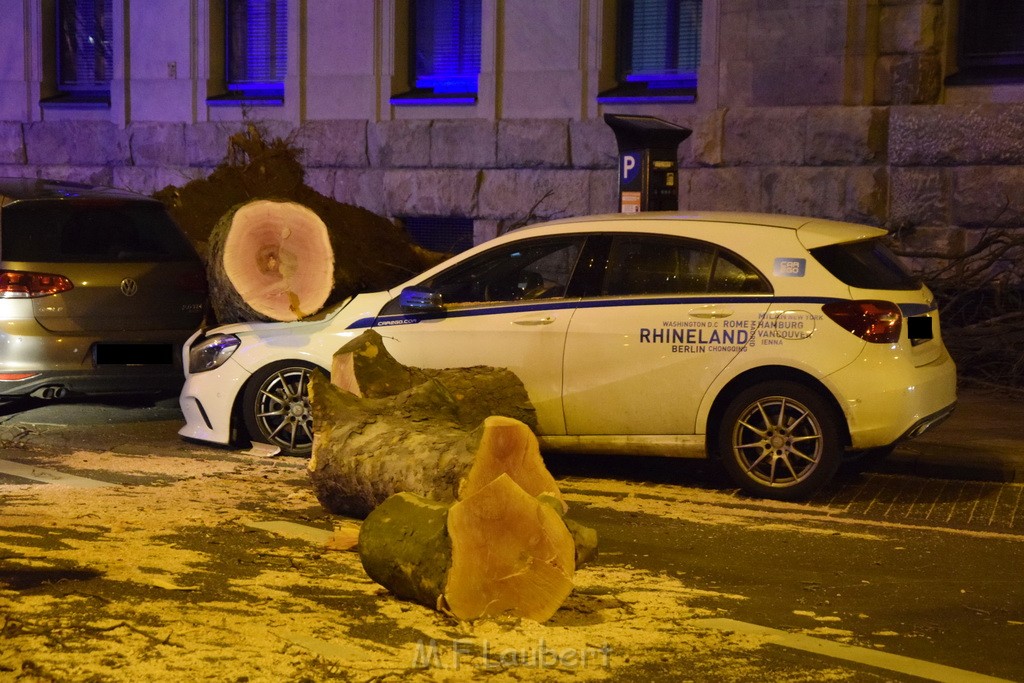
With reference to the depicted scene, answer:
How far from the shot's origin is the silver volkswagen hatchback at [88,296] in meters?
9.71

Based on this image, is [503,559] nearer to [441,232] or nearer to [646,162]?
[646,162]

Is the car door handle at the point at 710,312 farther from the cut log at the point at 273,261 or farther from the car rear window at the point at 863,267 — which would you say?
the cut log at the point at 273,261

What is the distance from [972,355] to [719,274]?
15.8 ft

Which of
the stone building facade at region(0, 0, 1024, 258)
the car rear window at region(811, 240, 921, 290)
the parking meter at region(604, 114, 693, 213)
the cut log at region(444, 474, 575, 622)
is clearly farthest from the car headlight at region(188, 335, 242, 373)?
the stone building facade at region(0, 0, 1024, 258)

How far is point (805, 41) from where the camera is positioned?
14.5 metres

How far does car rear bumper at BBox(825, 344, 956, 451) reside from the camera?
7641mm

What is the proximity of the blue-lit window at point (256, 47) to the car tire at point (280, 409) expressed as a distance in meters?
10.3

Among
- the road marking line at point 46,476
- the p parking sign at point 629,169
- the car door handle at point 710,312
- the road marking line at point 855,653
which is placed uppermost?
the p parking sign at point 629,169

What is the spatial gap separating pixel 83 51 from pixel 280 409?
13.8 meters

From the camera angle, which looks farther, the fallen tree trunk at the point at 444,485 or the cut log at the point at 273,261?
the cut log at the point at 273,261

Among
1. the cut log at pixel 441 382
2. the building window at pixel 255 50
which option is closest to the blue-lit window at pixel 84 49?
the building window at pixel 255 50

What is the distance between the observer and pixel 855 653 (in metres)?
5.26

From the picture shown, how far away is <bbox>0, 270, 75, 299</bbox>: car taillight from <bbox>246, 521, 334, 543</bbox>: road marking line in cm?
343

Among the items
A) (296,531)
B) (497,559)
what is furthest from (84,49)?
(497,559)
